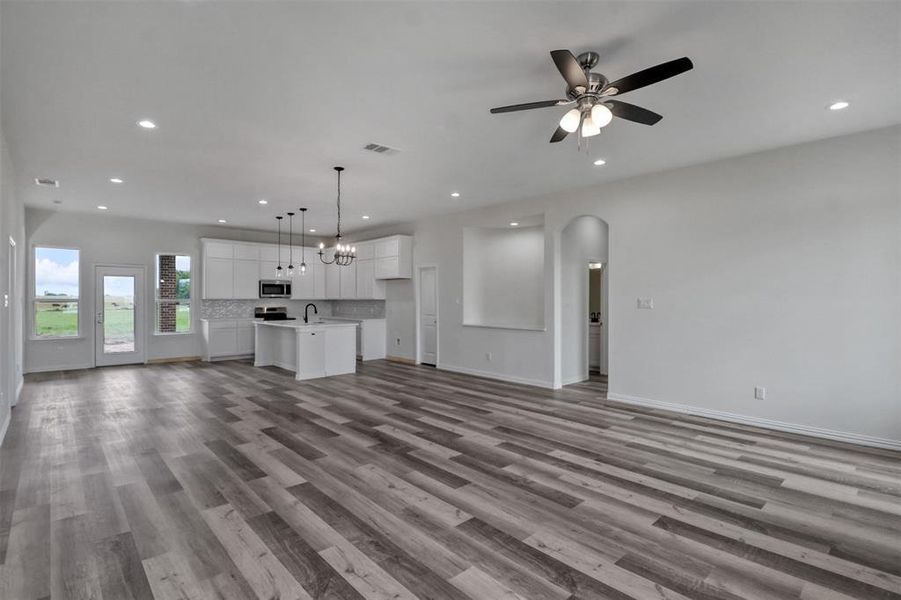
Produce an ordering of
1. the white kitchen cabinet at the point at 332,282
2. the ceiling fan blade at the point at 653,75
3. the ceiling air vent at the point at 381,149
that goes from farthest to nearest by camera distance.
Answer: the white kitchen cabinet at the point at 332,282 → the ceiling air vent at the point at 381,149 → the ceiling fan blade at the point at 653,75

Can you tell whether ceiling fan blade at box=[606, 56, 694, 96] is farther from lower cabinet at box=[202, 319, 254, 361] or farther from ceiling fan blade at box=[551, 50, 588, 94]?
lower cabinet at box=[202, 319, 254, 361]

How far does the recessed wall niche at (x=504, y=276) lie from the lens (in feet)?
25.4

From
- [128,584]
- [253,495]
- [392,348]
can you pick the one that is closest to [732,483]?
[253,495]

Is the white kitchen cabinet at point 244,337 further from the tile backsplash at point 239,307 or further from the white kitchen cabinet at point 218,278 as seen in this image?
the white kitchen cabinet at point 218,278

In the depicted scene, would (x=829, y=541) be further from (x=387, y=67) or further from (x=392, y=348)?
(x=392, y=348)

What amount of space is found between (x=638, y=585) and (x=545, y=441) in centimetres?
199

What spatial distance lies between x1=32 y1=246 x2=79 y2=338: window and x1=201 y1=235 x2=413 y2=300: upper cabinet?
6.89ft

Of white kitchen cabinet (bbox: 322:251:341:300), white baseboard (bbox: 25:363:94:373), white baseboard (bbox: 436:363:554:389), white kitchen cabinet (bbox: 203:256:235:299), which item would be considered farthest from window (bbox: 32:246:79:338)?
white baseboard (bbox: 436:363:554:389)

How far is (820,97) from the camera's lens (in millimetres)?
3273

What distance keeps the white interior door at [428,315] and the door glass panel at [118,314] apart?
571cm

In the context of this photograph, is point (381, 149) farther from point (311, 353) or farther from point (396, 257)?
point (396, 257)

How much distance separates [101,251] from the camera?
8.15 meters

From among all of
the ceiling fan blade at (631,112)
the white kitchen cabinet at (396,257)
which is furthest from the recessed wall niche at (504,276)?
the ceiling fan blade at (631,112)

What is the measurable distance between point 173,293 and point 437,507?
848 cm
